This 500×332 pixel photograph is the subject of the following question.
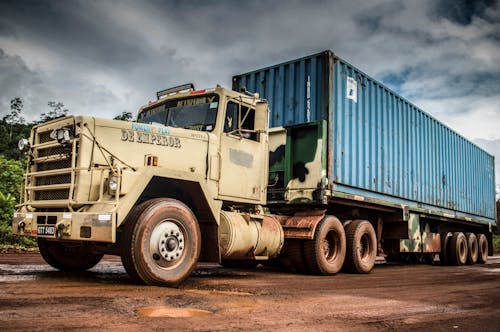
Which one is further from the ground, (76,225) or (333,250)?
(76,225)

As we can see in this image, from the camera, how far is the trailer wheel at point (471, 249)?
584 inches

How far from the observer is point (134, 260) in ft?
17.1

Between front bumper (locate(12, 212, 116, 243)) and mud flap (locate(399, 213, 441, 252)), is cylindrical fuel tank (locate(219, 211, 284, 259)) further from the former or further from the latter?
mud flap (locate(399, 213, 441, 252))

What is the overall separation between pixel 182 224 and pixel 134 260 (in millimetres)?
752

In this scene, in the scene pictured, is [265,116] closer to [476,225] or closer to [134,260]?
[134,260]

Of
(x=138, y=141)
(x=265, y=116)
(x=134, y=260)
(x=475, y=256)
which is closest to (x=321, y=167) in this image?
(x=265, y=116)

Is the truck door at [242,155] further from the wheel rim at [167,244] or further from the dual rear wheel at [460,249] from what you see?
the dual rear wheel at [460,249]

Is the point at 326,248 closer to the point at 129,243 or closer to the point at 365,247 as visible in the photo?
the point at 365,247

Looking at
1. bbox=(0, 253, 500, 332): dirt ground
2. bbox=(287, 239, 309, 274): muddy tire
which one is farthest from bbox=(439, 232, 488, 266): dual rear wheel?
bbox=(0, 253, 500, 332): dirt ground

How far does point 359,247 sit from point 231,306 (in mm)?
5333

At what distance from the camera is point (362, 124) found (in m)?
9.54

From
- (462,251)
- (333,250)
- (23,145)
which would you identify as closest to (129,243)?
(23,145)

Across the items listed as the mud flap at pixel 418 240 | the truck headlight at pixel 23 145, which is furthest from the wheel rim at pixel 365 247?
the truck headlight at pixel 23 145

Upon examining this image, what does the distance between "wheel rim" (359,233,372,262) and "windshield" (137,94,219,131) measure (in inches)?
171
